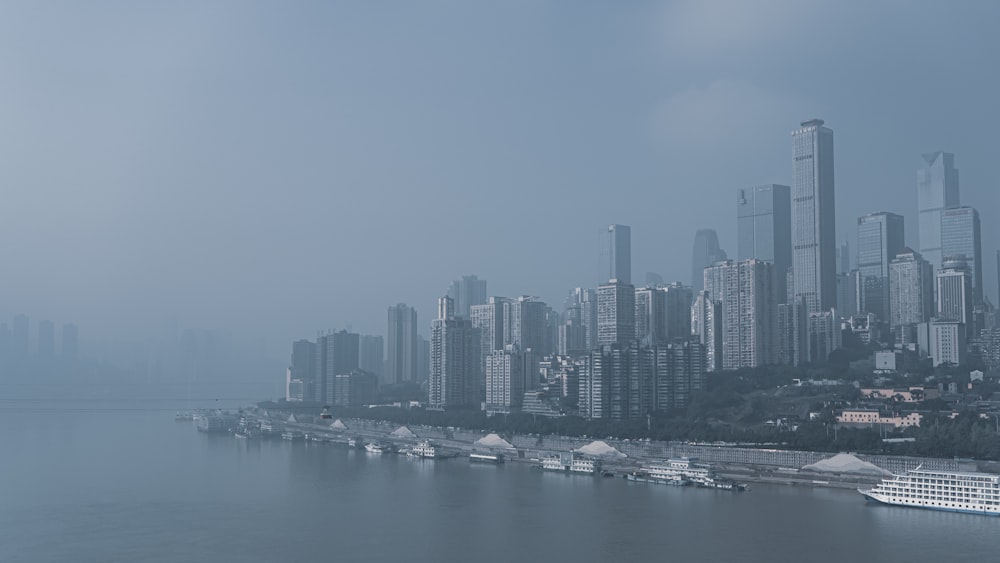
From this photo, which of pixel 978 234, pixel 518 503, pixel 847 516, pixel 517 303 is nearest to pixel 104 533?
pixel 518 503

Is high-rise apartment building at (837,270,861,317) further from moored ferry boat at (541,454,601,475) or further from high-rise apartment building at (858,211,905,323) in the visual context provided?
moored ferry boat at (541,454,601,475)

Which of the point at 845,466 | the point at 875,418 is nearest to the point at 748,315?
the point at 875,418

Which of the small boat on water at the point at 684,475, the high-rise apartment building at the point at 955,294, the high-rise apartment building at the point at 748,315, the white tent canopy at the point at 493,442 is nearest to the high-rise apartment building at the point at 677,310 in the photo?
the high-rise apartment building at the point at 748,315

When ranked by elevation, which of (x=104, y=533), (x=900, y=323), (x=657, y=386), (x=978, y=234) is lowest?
(x=104, y=533)

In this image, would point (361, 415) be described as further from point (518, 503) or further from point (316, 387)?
point (518, 503)

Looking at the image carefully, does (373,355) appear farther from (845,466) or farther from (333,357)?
(845,466)

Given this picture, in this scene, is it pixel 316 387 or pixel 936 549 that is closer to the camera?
pixel 936 549
